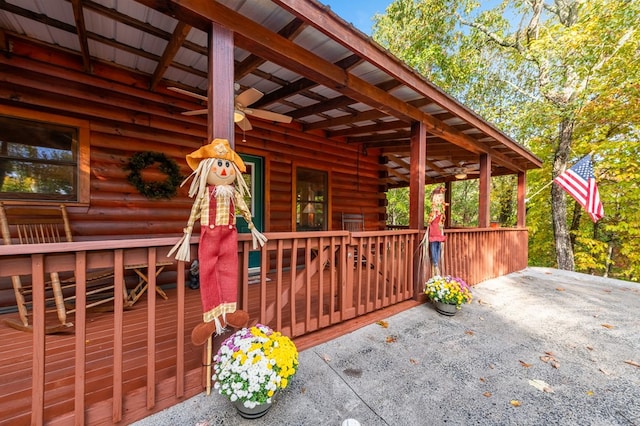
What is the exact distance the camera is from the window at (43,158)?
2.57 metres

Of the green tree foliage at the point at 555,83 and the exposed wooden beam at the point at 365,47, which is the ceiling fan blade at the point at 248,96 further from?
the green tree foliage at the point at 555,83

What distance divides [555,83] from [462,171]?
12.1 feet

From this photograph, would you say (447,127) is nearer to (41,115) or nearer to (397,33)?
(41,115)

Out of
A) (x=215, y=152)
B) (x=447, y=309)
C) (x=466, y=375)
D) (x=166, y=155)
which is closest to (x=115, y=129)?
(x=166, y=155)

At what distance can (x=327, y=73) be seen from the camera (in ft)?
7.54

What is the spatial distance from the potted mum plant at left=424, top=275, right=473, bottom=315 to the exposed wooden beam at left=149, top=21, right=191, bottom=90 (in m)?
3.63

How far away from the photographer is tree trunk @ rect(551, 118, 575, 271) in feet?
24.1

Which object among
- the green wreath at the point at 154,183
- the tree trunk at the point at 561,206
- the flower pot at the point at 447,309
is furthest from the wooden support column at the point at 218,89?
the tree trunk at the point at 561,206

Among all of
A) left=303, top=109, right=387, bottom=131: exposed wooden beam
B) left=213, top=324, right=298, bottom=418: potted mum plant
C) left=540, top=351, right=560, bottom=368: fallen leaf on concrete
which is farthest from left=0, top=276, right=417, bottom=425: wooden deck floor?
left=303, top=109, right=387, bottom=131: exposed wooden beam

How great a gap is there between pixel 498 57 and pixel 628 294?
31.5 feet

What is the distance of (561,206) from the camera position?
7.55m

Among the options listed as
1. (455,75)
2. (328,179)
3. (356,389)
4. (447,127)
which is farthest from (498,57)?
(356,389)

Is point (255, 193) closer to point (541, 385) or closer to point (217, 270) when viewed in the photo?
point (217, 270)

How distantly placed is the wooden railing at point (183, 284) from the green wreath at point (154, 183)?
3.40 ft
